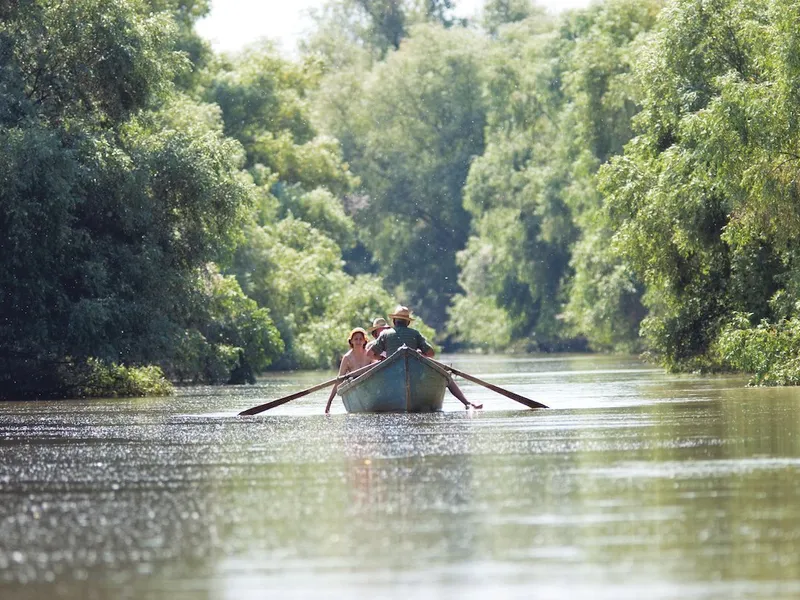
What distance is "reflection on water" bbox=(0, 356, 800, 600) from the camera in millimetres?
8328

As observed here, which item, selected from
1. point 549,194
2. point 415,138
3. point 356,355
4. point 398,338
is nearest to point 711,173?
point 356,355

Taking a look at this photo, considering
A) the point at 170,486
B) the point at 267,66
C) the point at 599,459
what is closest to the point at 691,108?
the point at 599,459

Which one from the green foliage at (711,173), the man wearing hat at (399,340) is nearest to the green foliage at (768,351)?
the green foliage at (711,173)

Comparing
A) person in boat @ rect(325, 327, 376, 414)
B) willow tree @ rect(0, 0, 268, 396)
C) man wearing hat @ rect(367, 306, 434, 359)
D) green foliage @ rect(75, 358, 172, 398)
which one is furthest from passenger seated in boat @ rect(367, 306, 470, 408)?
green foliage @ rect(75, 358, 172, 398)

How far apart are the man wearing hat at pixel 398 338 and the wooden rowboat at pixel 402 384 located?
30.8 inches

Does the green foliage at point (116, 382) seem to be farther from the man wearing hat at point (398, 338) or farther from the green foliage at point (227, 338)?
the man wearing hat at point (398, 338)

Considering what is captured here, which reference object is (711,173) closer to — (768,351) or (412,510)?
(768,351)

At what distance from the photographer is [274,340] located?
45.2 m

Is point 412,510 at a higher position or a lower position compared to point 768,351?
lower

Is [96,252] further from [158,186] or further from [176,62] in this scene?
[176,62]

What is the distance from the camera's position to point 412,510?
1103cm

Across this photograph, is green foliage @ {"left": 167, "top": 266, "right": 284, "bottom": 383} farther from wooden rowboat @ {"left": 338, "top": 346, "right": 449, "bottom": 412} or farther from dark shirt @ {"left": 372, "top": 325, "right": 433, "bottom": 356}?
wooden rowboat @ {"left": 338, "top": 346, "right": 449, "bottom": 412}

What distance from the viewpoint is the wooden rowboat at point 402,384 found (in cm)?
2464

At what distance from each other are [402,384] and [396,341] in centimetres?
108
